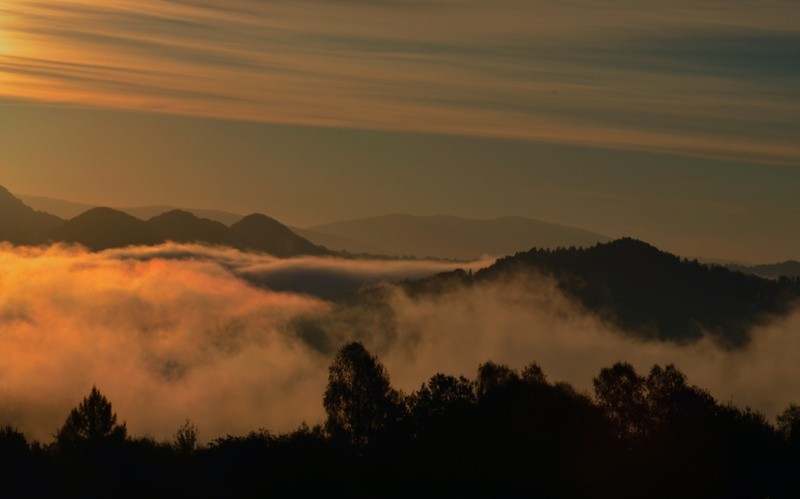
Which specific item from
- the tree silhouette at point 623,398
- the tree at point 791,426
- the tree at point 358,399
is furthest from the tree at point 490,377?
the tree at point 791,426

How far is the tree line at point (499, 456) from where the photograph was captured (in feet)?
388

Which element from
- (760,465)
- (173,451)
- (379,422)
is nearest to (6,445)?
(173,451)

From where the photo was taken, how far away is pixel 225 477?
122188 millimetres

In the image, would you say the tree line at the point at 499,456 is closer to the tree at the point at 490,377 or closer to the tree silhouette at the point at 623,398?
the tree silhouette at the point at 623,398

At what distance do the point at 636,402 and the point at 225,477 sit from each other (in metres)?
50.9

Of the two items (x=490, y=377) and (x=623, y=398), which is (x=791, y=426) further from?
(x=490, y=377)

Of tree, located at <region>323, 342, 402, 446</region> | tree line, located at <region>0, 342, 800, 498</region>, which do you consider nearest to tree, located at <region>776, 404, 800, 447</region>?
tree line, located at <region>0, 342, 800, 498</region>

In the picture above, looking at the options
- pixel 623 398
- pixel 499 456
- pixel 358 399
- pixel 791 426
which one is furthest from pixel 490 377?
pixel 499 456

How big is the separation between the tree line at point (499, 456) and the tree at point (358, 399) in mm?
13927

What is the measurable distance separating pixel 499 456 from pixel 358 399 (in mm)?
52715

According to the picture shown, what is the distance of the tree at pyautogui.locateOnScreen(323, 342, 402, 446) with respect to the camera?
555 ft

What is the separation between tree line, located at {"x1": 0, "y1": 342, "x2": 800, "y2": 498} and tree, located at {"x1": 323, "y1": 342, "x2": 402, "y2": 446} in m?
13.9

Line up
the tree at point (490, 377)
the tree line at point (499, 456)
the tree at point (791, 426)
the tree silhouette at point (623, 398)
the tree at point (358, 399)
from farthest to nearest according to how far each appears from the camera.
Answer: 1. the tree at point (358, 399)
2. the tree at point (490, 377)
3. the tree silhouette at point (623, 398)
4. the tree at point (791, 426)
5. the tree line at point (499, 456)

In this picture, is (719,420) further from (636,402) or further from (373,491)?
(373,491)
